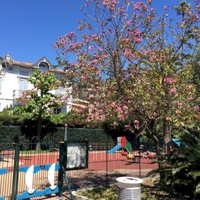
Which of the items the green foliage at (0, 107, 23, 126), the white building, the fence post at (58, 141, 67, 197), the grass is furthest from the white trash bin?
the white building

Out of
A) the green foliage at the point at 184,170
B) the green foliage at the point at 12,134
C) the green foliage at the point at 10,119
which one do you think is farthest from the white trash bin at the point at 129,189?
the green foliage at the point at 10,119

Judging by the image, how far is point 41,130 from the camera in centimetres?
2623

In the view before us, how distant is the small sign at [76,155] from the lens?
8.45 m

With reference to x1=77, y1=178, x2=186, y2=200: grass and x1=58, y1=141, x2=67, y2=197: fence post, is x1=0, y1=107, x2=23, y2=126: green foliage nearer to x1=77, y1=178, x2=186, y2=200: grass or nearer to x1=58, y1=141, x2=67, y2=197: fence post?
x1=77, y1=178, x2=186, y2=200: grass

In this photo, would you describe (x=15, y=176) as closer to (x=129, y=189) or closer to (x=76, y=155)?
(x=76, y=155)

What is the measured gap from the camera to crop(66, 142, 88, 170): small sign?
8445 mm

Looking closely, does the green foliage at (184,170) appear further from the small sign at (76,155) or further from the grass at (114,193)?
the small sign at (76,155)

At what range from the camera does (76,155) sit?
340 inches

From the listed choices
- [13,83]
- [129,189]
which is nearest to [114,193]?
[129,189]

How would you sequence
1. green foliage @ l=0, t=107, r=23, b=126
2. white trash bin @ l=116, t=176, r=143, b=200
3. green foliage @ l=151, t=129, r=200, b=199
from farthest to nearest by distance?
1. green foliage @ l=0, t=107, r=23, b=126
2. green foliage @ l=151, t=129, r=200, b=199
3. white trash bin @ l=116, t=176, r=143, b=200

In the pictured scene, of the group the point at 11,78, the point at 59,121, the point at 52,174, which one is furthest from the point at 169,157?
the point at 11,78

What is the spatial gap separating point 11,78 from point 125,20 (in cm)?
3108

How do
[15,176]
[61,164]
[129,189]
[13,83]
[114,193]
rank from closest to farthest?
1. [129,189]
2. [15,176]
3. [61,164]
4. [114,193]
5. [13,83]

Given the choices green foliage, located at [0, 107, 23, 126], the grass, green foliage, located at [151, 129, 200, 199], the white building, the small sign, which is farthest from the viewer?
the white building
